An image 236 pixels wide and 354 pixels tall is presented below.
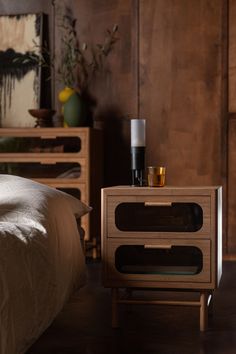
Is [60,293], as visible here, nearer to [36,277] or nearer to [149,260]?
[36,277]

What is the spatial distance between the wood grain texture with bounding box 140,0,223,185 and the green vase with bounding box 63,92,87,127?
0.41 meters

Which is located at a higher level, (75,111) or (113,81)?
(113,81)

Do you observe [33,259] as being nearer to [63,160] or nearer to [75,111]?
[63,160]

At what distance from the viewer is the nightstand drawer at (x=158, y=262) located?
104 inches

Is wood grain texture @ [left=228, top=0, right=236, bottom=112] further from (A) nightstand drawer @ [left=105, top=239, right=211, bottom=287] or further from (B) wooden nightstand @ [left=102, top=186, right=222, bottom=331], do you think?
(A) nightstand drawer @ [left=105, top=239, right=211, bottom=287]

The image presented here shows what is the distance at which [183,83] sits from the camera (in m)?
4.54

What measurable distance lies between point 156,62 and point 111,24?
44cm

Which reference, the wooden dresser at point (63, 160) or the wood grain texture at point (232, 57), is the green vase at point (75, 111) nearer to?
the wooden dresser at point (63, 160)

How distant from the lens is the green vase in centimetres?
455

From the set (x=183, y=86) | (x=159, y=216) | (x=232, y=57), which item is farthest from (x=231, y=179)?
(x=159, y=216)

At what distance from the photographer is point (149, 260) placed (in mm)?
2697

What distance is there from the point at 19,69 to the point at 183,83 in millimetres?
1166

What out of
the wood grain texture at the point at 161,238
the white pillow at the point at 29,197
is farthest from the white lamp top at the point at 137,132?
the white pillow at the point at 29,197

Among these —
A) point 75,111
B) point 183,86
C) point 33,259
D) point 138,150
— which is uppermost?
point 183,86
